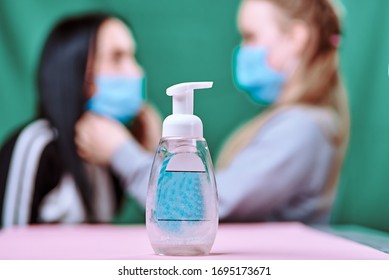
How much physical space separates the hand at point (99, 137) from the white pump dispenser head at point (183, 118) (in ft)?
3.64

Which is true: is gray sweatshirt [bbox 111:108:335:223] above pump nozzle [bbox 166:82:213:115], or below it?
below

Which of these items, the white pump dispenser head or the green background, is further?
the green background

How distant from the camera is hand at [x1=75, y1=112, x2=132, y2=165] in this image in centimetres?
208

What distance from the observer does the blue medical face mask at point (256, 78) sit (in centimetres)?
209

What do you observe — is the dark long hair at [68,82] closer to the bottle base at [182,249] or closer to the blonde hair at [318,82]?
the blonde hair at [318,82]

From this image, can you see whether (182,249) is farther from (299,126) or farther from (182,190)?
(299,126)

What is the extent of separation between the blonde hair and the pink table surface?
14.7 inches

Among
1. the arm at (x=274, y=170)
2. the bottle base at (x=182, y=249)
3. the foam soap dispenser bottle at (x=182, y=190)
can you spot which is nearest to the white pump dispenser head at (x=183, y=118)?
the foam soap dispenser bottle at (x=182, y=190)

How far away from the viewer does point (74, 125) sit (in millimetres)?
2072

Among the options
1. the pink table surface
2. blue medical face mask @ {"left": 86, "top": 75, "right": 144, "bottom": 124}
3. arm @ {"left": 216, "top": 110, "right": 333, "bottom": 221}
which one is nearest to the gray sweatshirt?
arm @ {"left": 216, "top": 110, "right": 333, "bottom": 221}

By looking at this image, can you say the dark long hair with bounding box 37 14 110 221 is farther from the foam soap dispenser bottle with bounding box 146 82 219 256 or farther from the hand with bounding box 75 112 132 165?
the foam soap dispenser bottle with bounding box 146 82 219 256

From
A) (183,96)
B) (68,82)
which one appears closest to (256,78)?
(68,82)
